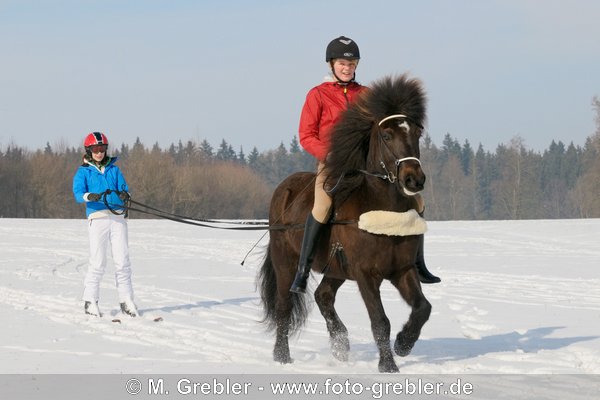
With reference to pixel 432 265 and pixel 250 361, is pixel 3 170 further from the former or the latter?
pixel 250 361

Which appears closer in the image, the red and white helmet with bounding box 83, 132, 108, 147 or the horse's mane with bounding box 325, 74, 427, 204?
the horse's mane with bounding box 325, 74, 427, 204

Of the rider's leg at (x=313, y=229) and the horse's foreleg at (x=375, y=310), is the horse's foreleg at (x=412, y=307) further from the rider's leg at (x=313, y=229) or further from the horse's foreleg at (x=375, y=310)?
the rider's leg at (x=313, y=229)

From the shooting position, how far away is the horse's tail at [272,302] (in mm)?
8234

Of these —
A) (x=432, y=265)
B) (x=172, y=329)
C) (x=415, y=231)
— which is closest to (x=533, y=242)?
(x=432, y=265)

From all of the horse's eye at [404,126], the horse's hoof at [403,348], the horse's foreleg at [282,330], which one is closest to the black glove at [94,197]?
the horse's foreleg at [282,330]

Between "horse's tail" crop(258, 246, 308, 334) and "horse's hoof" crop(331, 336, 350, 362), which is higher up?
"horse's tail" crop(258, 246, 308, 334)

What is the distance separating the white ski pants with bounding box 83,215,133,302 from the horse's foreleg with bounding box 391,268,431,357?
4.99m

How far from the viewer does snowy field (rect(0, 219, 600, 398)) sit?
23.8ft

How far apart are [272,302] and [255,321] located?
5.23 feet

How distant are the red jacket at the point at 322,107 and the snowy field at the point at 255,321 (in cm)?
202

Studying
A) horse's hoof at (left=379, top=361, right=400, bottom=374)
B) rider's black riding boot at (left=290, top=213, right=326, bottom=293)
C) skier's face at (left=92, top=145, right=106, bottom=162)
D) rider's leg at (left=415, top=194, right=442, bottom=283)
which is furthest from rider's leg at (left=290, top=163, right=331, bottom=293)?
skier's face at (left=92, top=145, right=106, bottom=162)

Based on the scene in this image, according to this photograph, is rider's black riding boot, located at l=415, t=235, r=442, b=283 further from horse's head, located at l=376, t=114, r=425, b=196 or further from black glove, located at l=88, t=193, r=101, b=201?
black glove, located at l=88, t=193, r=101, b=201

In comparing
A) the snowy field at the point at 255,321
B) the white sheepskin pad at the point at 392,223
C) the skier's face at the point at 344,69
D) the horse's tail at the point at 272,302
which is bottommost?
the snowy field at the point at 255,321

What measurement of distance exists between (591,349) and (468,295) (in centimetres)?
512
